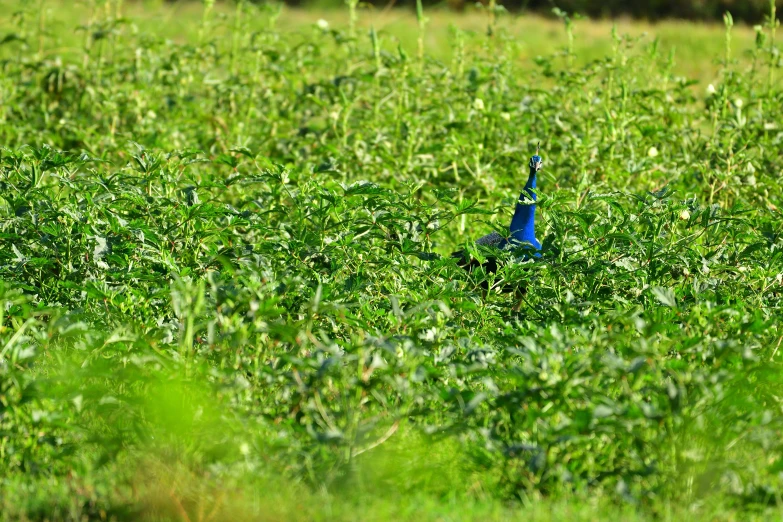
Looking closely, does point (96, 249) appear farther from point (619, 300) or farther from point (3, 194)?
point (619, 300)

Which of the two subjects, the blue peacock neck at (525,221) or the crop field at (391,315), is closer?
the crop field at (391,315)

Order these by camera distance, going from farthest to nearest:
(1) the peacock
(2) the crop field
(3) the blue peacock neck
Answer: (3) the blue peacock neck < (1) the peacock < (2) the crop field

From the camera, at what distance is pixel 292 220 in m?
3.89

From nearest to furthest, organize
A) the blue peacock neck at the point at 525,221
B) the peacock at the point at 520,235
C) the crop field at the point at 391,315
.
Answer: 1. the crop field at the point at 391,315
2. the peacock at the point at 520,235
3. the blue peacock neck at the point at 525,221

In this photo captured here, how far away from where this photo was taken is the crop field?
8.38ft

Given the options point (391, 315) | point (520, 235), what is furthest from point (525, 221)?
point (391, 315)

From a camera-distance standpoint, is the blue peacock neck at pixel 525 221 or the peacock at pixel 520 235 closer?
the peacock at pixel 520 235

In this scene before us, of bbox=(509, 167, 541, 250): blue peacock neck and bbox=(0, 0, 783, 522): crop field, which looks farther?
bbox=(509, 167, 541, 250): blue peacock neck

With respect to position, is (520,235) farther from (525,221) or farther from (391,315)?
(391,315)

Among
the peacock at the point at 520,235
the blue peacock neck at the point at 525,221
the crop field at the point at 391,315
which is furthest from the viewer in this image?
the blue peacock neck at the point at 525,221

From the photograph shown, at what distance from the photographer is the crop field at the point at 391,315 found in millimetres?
2553

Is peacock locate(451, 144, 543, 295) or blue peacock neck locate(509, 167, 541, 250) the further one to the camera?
blue peacock neck locate(509, 167, 541, 250)

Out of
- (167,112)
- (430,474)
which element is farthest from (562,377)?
(167,112)

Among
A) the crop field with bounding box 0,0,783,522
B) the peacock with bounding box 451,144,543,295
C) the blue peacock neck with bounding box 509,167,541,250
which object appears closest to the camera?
the crop field with bounding box 0,0,783,522
